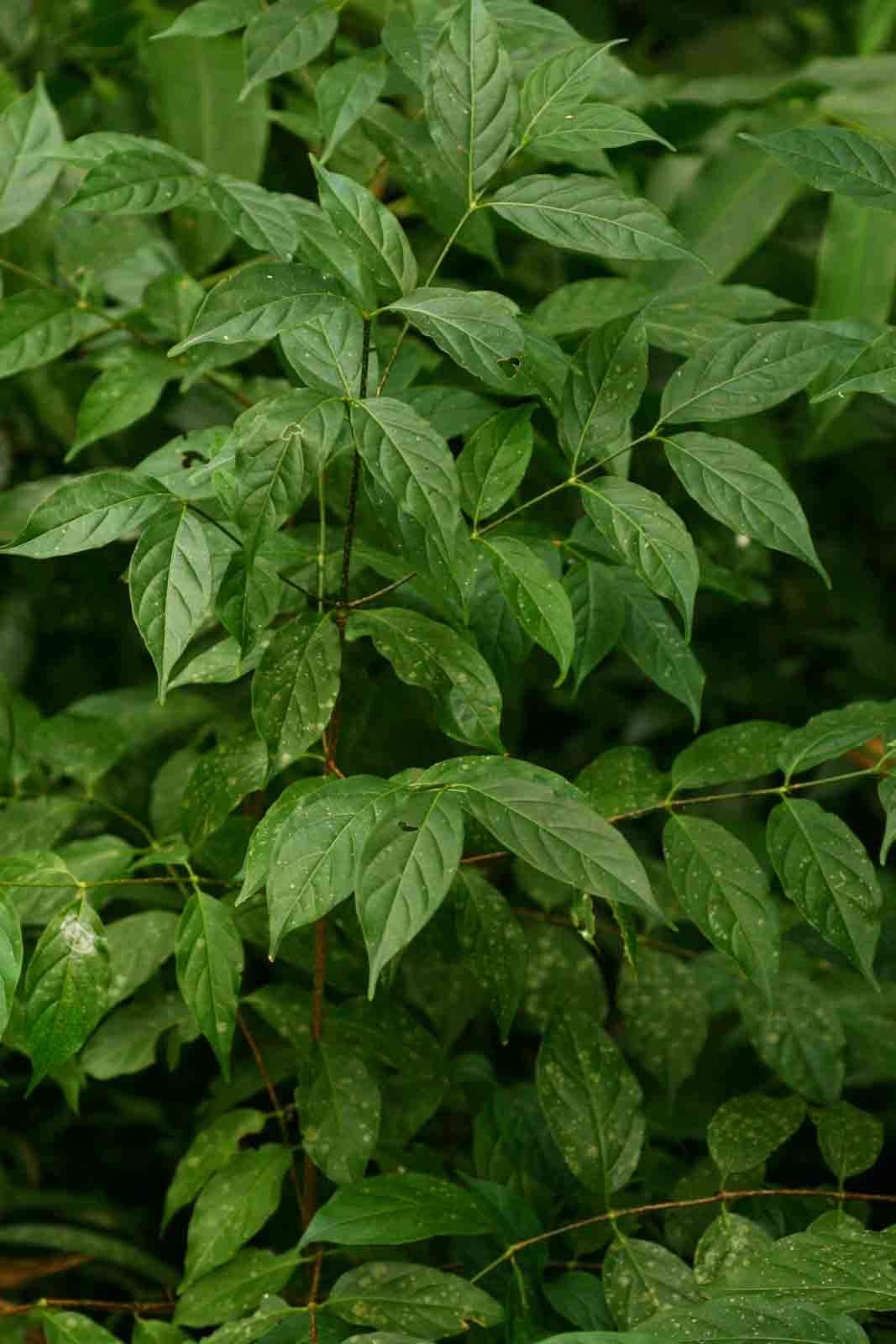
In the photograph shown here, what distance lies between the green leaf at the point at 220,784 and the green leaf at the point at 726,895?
0.31m

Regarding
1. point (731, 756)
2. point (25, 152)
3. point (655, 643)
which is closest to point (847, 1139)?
point (731, 756)

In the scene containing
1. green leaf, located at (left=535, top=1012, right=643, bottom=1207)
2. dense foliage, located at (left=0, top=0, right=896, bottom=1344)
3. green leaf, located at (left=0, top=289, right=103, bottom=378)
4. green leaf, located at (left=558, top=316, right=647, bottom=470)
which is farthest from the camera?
green leaf, located at (left=0, top=289, right=103, bottom=378)

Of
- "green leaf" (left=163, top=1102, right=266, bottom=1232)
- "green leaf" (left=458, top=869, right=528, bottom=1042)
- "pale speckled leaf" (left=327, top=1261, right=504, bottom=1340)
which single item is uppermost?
"green leaf" (left=458, top=869, right=528, bottom=1042)

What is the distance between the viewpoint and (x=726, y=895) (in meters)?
0.98

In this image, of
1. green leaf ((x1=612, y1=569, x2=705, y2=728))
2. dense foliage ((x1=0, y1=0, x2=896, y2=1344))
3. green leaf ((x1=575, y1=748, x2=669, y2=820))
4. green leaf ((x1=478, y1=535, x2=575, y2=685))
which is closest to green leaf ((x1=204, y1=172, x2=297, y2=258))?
dense foliage ((x1=0, y1=0, x2=896, y2=1344))

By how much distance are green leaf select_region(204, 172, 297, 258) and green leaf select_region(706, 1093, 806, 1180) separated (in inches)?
29.0

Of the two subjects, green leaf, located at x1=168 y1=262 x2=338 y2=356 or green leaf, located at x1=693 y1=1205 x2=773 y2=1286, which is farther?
green leaf, located at x1=693 y1=1205 x2=773 y2=1286

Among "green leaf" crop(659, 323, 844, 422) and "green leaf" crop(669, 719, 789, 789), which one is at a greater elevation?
"green leaf" crop(659, 323, 844, 422)

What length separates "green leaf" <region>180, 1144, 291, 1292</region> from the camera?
3.46 ft

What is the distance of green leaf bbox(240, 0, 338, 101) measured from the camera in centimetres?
104

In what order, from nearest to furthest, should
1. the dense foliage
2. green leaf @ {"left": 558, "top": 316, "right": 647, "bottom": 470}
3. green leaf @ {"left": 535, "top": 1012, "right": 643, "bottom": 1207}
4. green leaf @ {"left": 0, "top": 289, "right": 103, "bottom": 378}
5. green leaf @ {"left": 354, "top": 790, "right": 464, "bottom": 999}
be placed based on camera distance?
green leaf @ {"left": 354, "top": 790, "right": 464, "bottom": 999}
the dense foliage
green leaf @ {"left": 558, "top": 316, "right": 647, "bottom": 470}
green leaf @ {"left": 535, "top": 1012, "right": 643, "bottom": 1207}
green leaf @ {"left": 0, "top": 289, "right": 103, "bottom": 378}

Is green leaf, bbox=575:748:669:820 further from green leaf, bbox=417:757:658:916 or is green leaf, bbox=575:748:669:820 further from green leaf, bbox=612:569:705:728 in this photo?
green leaf, bbox=417:757:658:916

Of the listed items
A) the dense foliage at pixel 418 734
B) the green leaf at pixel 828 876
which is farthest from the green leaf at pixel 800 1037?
the green leaf at pixel 828 876

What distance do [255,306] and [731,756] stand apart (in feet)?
1.63
